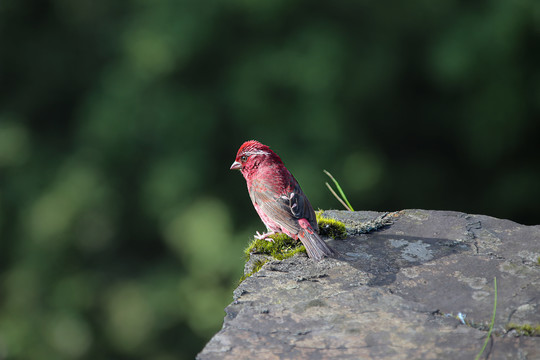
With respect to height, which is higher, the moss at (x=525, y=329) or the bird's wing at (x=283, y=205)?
the bird's wing at (x=283, y=205)

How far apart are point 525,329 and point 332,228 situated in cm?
131

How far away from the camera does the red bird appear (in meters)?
3.23

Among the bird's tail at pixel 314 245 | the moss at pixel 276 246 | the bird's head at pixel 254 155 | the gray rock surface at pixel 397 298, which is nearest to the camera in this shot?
the gray rock surface at pixel 397 298

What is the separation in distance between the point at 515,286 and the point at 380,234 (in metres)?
0.84

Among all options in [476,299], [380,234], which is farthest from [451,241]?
[476,299]

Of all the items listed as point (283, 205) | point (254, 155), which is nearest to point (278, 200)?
point (283, 205)

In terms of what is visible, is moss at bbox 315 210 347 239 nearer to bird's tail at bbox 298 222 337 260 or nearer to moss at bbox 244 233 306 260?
moss at bbox 244 233 306 260

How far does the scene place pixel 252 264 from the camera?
10.8ft

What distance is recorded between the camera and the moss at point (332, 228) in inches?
137

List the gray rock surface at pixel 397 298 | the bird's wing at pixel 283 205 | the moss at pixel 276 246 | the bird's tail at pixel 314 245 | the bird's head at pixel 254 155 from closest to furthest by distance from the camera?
the gray rock surface at pixel 397 298
the bird's tail at pixel 314 245
the bird's wing at pixel 283 205
the moss at pixel 276 246
the bird's head at pixel 254 155

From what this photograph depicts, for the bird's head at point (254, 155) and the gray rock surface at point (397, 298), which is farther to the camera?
the bird's head at point (254, 155)

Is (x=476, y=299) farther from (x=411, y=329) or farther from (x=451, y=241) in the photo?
(x=451, y=241)

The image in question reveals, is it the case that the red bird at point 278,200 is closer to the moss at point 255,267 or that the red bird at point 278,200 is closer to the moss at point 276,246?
the moss at point 276,246

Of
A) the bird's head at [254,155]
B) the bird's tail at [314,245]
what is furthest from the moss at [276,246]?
the bird's head at [254,155]
